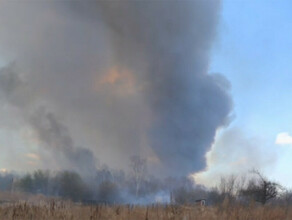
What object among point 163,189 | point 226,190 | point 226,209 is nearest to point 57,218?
point 226,209

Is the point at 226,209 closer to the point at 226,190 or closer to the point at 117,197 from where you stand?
the point at 226,190

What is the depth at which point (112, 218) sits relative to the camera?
9547mm

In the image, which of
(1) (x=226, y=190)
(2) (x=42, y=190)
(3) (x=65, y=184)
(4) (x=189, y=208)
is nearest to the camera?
(4) (x=189, y=208)

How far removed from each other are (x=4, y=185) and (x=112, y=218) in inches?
2859

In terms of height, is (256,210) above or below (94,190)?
below

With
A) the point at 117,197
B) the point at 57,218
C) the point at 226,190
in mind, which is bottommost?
the point at 57,218

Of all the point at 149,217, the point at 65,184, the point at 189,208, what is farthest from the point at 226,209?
the point at 65,184

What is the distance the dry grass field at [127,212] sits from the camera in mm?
9555

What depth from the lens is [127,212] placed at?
392 inches

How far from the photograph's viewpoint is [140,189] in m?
76.1

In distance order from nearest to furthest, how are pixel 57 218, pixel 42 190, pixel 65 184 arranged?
pixel 57 218
pixel 65 184
pixel 42 190

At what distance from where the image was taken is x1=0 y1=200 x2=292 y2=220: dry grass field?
9.55m

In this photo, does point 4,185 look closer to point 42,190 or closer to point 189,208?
point 42,190

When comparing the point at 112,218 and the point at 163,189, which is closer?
the point at 112,218
